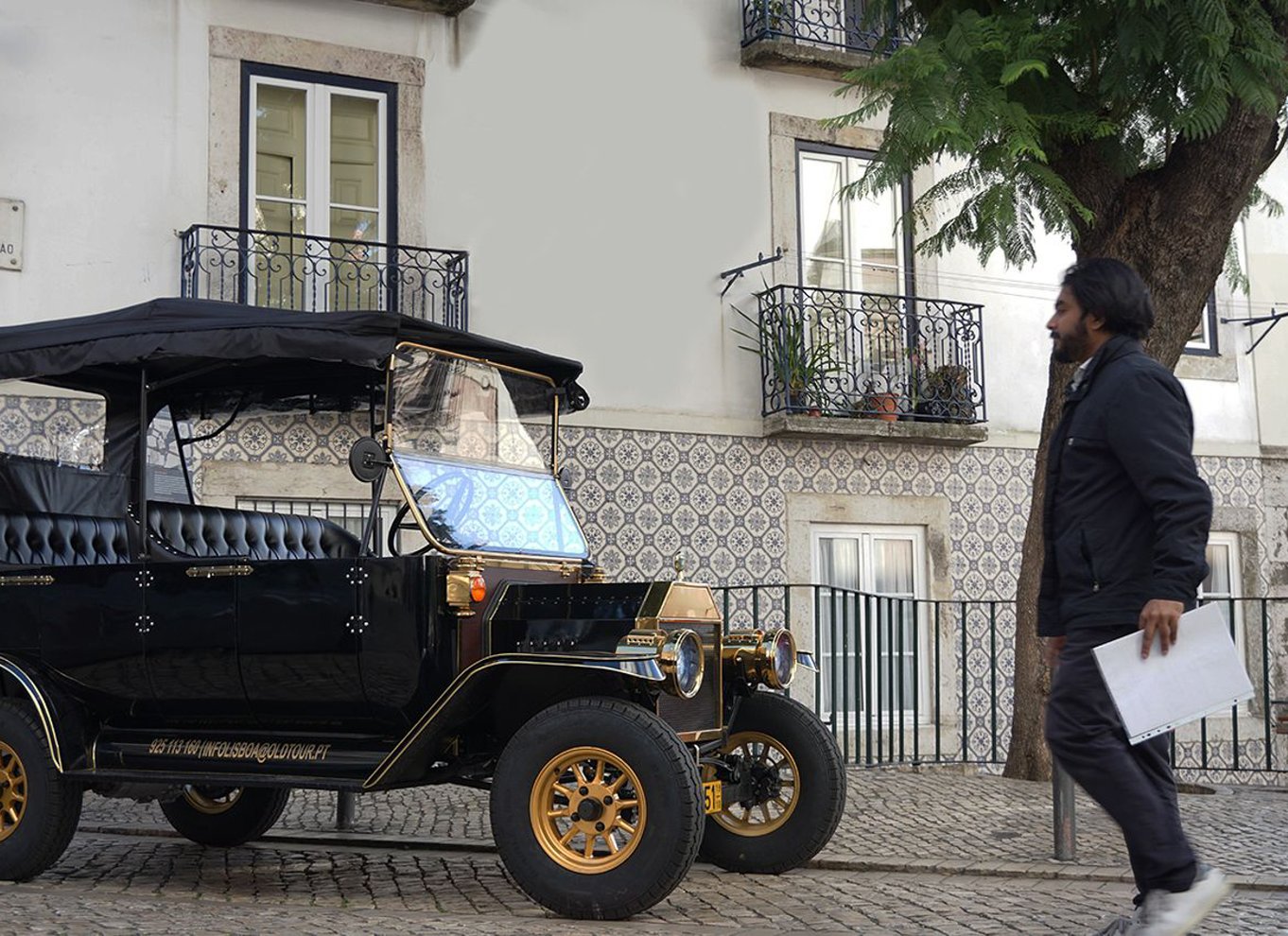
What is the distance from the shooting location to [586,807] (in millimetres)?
5898

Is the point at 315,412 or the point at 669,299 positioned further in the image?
the point at 669,299

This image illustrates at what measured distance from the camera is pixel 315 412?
8.27 m

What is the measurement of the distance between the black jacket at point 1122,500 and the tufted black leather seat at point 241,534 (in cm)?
402

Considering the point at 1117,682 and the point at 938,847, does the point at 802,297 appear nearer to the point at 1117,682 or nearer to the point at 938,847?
the point at 938,847

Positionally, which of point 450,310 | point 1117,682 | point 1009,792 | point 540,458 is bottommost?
point 1009,792

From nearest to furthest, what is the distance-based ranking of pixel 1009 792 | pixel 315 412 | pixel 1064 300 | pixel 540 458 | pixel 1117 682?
1. pixel 1117 682
2. pixel 1064 300
3. pixel 540 458
4. pixel 315 412
5. pixel 1009 792

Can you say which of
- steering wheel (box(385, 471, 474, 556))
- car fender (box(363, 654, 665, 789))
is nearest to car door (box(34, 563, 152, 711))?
steering wheel (box(385, 471, 474, 556))

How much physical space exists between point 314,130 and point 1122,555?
10.3m

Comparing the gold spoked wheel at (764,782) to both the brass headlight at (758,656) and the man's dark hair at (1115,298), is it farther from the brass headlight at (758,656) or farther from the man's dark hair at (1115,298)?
the man's dark hair at (1115,298)

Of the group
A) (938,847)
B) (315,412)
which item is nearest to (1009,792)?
(938,847)

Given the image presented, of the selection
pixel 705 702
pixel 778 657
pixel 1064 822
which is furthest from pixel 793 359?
pixel 705 702

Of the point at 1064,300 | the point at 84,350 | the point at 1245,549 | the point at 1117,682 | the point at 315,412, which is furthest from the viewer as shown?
the point at 1245,549

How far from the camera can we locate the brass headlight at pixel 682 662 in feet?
19.7

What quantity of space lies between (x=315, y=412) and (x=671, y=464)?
651 centimetres
